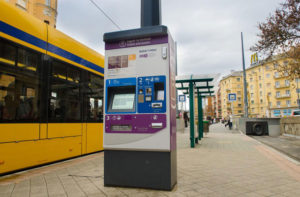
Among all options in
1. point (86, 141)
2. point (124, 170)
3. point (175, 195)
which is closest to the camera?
point (175, 195)

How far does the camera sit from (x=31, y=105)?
17.2 ft

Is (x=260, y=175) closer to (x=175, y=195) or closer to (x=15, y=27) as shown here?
(x=175, y=195)

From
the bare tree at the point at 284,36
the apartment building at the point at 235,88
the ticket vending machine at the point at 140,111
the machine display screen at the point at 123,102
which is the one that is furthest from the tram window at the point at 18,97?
the apartment building at the point at 235,88

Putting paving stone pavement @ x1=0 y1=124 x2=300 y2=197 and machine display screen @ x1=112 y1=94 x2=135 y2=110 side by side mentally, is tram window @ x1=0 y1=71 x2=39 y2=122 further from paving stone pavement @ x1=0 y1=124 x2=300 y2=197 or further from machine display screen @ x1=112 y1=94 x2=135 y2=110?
machine display screen @ x1=112 y1=94 x2=135 y2=110

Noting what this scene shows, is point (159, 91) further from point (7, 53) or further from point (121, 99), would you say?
point (7, 53)

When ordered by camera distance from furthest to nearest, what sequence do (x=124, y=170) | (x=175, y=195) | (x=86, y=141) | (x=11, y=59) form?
(x=86, y=141)
(x=11, y=59)
(x=124, y=170)
(x=175, y=195)

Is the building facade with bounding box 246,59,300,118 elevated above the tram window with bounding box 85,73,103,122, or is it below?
above

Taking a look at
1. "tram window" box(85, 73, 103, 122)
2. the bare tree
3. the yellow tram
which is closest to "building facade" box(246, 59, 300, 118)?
the bare tree

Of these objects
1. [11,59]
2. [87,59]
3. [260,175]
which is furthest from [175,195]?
[87,59]

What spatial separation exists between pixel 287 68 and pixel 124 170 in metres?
8.24

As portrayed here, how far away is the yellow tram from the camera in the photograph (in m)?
4.71

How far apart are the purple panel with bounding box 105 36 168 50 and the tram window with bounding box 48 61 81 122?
8.05 ft

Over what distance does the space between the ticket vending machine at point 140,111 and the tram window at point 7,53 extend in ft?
7.07

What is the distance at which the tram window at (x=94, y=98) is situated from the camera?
7565 mm
